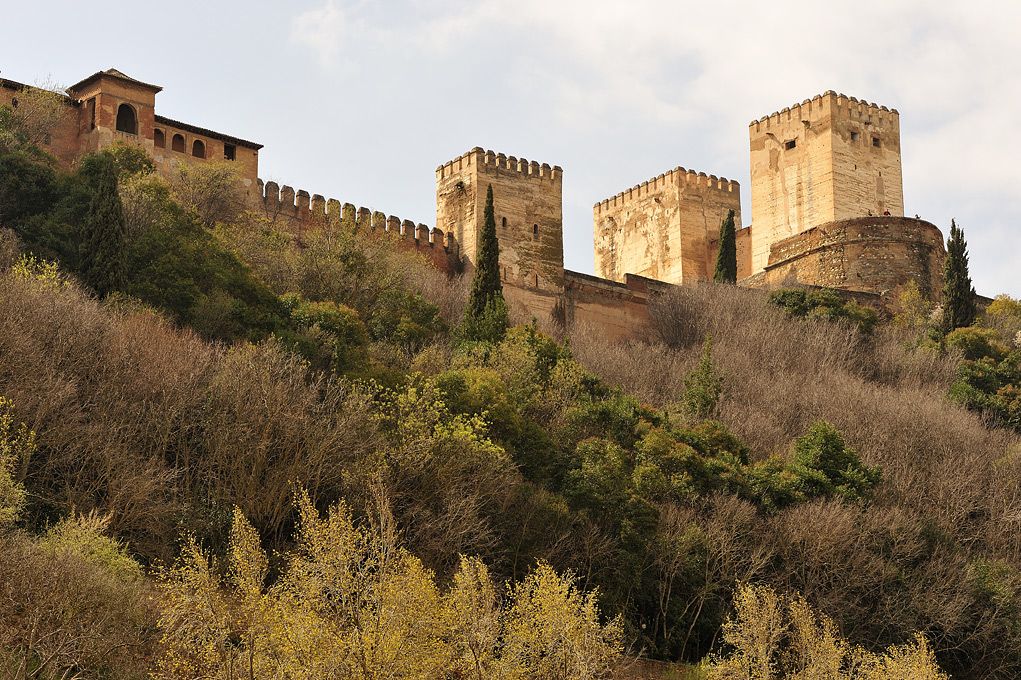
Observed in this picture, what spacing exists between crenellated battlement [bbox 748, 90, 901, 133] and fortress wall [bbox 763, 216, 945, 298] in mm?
4564

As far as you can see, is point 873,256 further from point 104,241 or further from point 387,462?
point 104,241

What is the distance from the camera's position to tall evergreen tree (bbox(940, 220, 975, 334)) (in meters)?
35.2

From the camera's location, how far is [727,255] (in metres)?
40.6

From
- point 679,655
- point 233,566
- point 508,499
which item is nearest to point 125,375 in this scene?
point 233,566

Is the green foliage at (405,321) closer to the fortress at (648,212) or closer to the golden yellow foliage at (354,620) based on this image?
the fortress at (648,212)

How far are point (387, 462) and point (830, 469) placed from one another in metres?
8.87

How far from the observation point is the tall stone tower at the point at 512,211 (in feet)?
115

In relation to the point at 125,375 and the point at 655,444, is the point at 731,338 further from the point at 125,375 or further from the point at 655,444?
the point at 125,375

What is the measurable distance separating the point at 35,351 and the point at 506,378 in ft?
30.0

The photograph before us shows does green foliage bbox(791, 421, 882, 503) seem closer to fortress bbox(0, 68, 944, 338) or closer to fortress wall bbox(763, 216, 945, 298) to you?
fortress bbox(0, 68, 944, 338)

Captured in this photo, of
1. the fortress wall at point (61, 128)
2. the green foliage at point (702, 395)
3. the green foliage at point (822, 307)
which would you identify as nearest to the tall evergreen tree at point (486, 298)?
the green foliage at point (702, 395)

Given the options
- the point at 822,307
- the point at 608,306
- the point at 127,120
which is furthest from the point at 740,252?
the point at 127,120

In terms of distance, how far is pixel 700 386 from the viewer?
2784cm

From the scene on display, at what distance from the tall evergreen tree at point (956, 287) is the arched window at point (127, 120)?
70.3 ft
